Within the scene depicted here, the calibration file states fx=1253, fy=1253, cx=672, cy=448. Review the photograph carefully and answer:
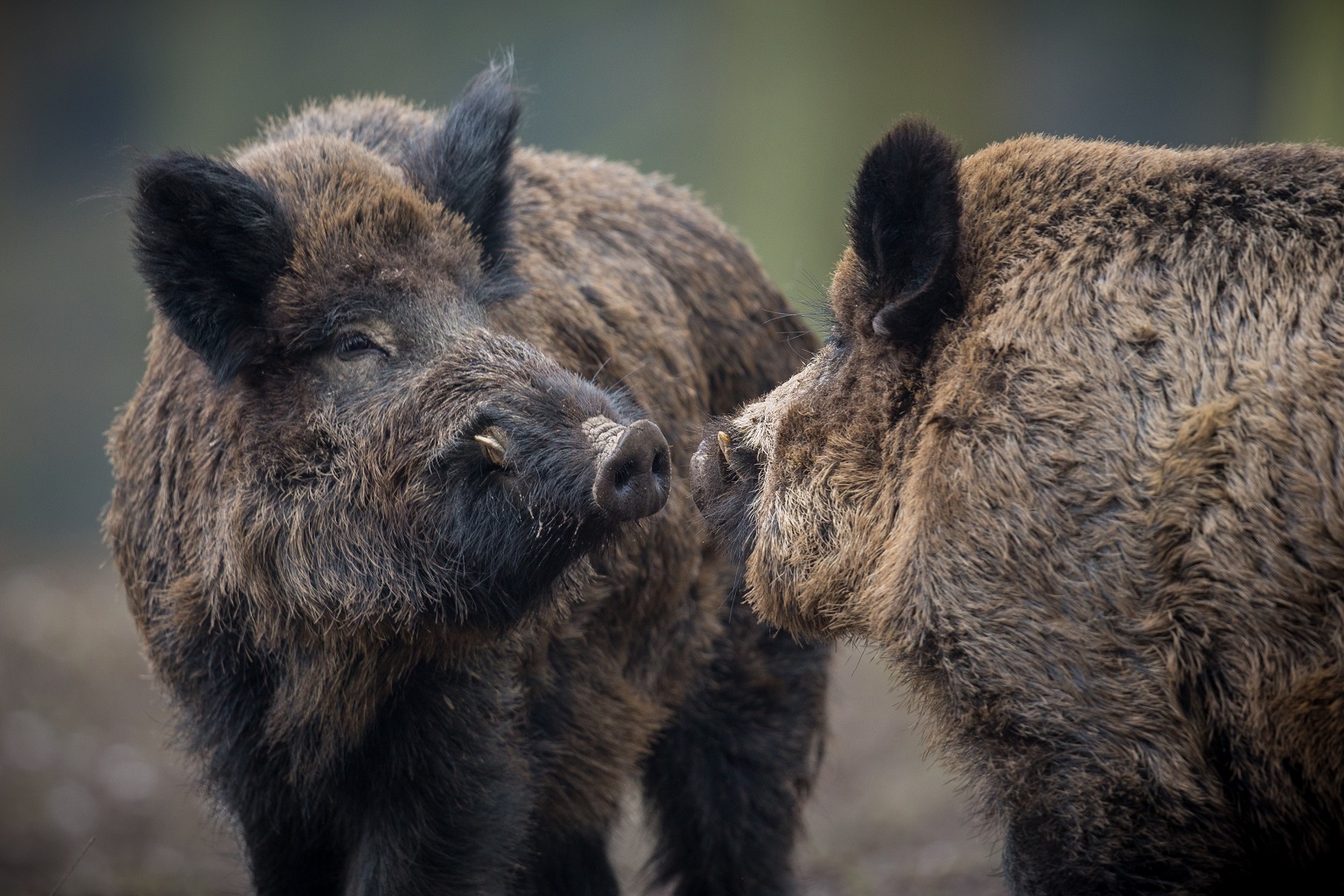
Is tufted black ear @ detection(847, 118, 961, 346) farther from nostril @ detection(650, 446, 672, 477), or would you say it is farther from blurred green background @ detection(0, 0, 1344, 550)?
blurred green background @ detection(0, 0, 1344, 550)

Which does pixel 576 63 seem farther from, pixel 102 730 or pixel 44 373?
pixel 102 730

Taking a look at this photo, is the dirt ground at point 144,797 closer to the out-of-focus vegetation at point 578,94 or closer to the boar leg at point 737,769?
the boar leg at point 737,769

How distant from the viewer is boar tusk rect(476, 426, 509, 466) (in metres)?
3.47

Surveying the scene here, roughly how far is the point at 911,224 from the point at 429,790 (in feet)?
7.05

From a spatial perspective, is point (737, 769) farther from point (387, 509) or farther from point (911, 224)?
point (911, 224)

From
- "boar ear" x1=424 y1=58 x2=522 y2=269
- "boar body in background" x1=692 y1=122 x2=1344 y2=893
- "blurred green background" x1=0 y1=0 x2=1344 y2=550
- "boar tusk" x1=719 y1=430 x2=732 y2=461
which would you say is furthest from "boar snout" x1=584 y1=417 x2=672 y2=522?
"blurred green background" x1=0 y1=0 x2=1344 y2=550

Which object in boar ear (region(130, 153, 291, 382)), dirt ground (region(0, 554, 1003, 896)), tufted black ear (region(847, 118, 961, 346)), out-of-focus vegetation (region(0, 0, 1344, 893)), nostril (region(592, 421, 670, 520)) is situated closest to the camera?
tufted black ear (region(847, 118, 961, 346))

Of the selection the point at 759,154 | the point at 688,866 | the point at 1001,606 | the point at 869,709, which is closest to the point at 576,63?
the point at 759,154

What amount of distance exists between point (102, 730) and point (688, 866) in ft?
16.3

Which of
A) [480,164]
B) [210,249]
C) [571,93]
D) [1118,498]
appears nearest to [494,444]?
[210,249]

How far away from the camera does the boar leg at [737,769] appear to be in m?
4.91

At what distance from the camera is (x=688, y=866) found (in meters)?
5.02

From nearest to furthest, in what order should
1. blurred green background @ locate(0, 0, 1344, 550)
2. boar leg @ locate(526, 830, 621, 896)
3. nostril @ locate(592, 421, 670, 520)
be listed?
1. nostril @ locate(592, 421, 670, 520)
2. boar leg @ locate(526, 830, 621, 896)
3. blurred green background @ locate(0, 0, 1344, 550)

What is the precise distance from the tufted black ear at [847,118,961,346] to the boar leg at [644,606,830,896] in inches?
73.2
